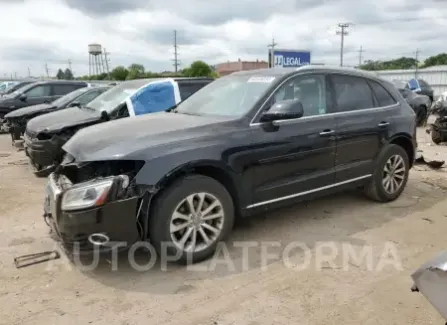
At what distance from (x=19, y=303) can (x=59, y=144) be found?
11.9 ft

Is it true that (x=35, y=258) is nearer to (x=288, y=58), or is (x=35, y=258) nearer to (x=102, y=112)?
(x=102, y=112)

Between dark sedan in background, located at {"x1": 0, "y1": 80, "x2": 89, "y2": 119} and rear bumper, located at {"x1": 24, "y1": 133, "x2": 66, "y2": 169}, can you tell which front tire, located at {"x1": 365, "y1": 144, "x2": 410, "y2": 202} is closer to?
rear bumper, located at {"x1": 24, "y1": 133, "x2": 66, "y2": 169}

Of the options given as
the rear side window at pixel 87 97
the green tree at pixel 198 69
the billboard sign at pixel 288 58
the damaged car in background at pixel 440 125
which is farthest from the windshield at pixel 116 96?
the green tree at pixel 198 69

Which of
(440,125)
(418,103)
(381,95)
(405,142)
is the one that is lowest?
(440,125)

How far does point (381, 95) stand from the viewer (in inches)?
209

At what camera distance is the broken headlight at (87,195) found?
10.9ft

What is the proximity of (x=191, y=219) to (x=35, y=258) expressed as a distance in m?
1.51

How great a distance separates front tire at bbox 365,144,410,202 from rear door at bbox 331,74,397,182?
0.47 ft

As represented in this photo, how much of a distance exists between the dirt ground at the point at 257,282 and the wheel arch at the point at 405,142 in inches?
34.4

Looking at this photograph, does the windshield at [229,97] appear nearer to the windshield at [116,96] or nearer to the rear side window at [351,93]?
the rear side window at [351,93]

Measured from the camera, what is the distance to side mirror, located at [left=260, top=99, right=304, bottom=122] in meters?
4.04

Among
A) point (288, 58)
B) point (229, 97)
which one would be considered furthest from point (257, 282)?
point (288, 58)

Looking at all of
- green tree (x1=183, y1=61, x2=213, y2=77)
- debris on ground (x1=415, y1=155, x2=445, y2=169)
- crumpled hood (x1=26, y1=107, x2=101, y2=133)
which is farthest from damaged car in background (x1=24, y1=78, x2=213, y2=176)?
green tree (x1=183, y1=61, x2=213, y2=77)

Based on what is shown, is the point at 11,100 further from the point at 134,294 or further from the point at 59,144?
the point at 134,294
